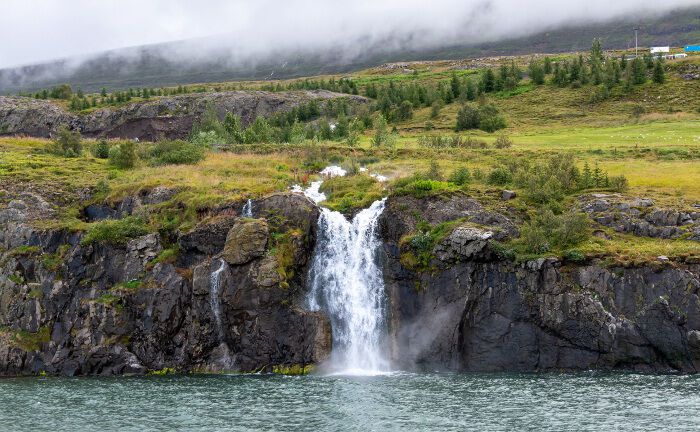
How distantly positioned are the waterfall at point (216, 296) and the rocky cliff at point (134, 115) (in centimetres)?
6666

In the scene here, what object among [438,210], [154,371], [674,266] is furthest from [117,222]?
[674,266]

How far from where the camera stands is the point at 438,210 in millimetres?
54812

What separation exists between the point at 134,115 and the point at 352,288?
262 ft

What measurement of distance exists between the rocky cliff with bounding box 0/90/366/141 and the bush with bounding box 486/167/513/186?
65520 mm

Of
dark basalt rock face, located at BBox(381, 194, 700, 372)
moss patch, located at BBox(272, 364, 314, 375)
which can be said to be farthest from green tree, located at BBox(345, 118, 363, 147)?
moss patch, located at BBox(272, 364, 314, 375)

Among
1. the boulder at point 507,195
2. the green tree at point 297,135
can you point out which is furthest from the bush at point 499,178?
the green tree at point 297,135

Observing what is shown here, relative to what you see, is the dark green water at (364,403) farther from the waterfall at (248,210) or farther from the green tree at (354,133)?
the green tree at (354,133)

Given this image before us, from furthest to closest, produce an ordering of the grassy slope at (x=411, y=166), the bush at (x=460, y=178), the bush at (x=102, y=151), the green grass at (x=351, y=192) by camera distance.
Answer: the bush at (x=102, y=151) → the bush at (x=460, y=178) → the grassy slope at (x=411, y=166) → the green grass at (x=351, y=192)

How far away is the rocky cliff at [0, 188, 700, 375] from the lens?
45.7 meters

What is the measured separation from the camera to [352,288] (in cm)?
5228

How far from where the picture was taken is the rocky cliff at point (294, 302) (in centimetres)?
4566

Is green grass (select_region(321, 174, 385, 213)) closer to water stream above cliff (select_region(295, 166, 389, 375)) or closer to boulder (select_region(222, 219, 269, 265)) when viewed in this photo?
water stream above cliff (select_region(295, 166, 389, 375))

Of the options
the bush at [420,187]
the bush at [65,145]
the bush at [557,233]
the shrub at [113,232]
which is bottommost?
the bush at [557,233]

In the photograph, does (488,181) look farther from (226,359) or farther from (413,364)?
(226,359)
